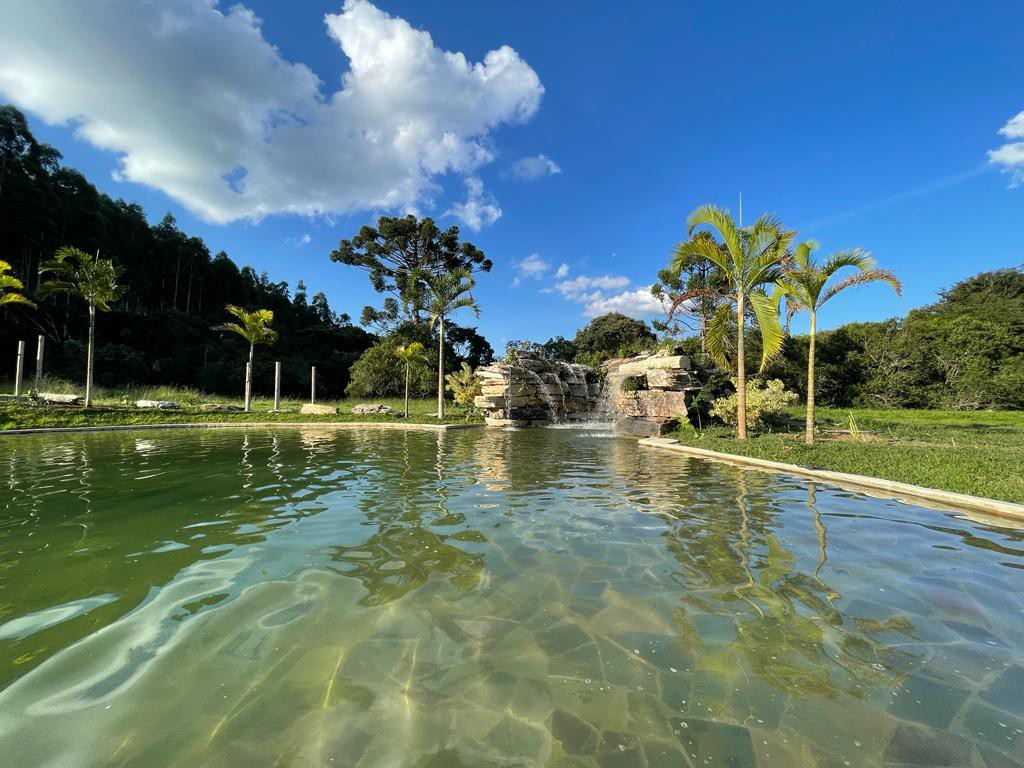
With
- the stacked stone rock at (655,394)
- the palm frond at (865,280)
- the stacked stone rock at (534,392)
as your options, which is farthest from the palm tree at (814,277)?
the stacked stone rock at (534,392)

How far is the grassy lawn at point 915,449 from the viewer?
257 inches

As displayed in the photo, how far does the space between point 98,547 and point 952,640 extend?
6645mm

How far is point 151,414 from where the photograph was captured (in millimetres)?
17031

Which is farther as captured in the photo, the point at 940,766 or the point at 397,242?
the point at 397,242

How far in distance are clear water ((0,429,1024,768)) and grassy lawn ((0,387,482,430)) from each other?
13.3 metres

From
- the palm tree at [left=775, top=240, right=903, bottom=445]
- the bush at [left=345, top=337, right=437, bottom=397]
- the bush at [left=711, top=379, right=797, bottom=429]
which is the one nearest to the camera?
the palm tree at [left=775, top=240, right=903, bottom=445]

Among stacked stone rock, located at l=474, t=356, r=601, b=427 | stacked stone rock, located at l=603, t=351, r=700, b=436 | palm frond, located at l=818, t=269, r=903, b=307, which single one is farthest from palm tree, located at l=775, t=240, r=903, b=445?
stacked stone rock, located at l=474, t=356, r=601, b=427

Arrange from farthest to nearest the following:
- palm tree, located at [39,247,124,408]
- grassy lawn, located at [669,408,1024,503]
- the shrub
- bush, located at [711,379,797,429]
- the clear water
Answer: the shrub
palm tree, located at [39,247,124,408]
bush, located at [711,379,797,429]
grassy lawn, located at [669,408,1024,503]
the clear water

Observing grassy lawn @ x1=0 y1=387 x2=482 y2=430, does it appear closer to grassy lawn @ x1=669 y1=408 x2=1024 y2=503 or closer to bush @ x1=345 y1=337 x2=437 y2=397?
bush @ x1=345 y1=337 x2=437 y2=397

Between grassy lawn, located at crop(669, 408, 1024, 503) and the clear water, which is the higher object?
grassy lawn, located at crop(669, 408, 1024, 503)

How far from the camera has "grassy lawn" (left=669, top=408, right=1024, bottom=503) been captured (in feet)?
21.4

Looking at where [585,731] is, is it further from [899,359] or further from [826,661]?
[899,359]

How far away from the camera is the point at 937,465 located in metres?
7.50

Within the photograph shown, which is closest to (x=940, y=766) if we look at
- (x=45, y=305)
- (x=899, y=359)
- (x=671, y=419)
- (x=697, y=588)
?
(x=697, y=588)
